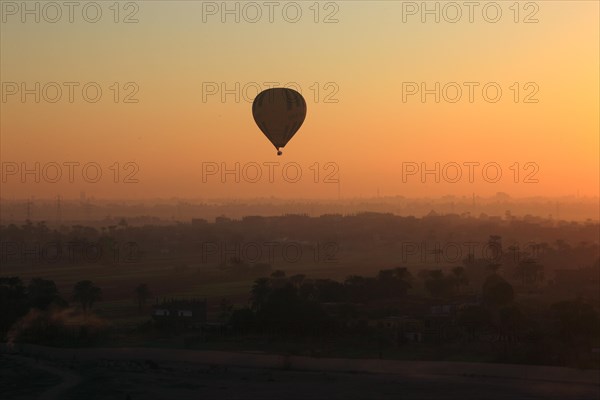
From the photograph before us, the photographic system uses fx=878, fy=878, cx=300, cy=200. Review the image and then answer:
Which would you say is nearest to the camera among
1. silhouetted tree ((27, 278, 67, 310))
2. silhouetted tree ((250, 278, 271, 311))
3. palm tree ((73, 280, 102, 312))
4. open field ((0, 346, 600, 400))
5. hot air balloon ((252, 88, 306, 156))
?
open field ((0, 346, 600, 400))

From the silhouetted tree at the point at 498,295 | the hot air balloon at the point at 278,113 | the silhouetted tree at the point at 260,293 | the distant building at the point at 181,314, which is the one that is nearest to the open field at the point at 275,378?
the distant building at the point at 181,314

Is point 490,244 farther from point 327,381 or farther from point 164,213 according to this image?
point 164,213

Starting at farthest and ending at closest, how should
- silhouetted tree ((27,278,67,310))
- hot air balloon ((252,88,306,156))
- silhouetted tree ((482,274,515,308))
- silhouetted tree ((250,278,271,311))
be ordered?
silhouetted tree ((482,274,515,308)) → silhouetted tree ((250,278,271,311)) → silhouetted tree ((27,278,67,310)) → hot air balloon ((252,88,306,156))

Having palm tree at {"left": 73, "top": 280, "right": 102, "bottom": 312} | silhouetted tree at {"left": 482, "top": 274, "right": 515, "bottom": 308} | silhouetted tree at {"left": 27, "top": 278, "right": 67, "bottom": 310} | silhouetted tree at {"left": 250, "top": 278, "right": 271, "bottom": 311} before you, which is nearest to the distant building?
silhouetted tree at {"left": 250, "top": 278, "right": 271, "bottom": 311}

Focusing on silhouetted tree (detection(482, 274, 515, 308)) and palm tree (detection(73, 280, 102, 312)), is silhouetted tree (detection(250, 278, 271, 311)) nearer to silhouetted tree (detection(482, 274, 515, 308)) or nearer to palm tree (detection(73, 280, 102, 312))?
palm tree (detection(73, 280, 102, 312))

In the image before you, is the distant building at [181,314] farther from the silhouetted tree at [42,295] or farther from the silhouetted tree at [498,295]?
the silhouetted tree at [498,295]
